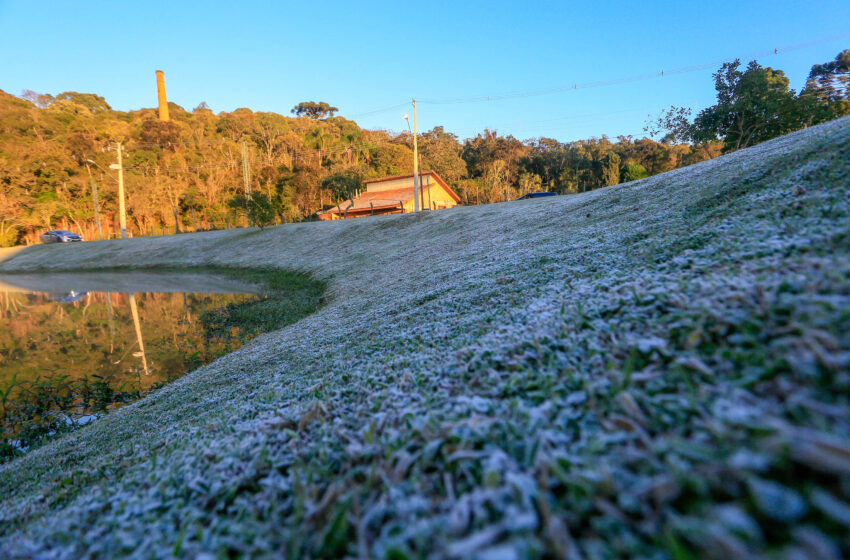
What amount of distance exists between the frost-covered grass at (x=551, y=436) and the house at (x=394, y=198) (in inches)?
1655

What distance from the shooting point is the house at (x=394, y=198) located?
4694cm

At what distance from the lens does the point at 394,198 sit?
159 ft

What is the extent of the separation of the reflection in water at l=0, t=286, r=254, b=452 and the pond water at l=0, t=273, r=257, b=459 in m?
0.02

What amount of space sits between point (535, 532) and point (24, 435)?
7972mm

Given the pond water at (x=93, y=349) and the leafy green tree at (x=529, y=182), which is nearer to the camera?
the pond water at (x=93, y=349)

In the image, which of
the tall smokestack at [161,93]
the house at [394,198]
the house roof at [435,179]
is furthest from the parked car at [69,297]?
the tall smokestack at [161,93]

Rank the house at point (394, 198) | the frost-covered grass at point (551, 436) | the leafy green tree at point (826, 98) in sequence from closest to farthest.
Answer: the frost-covered grass at point (551, 436) → the leafy green tree at point (826, 98) → the house at point (394, 198)

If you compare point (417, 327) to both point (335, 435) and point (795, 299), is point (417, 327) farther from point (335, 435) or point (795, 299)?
point (795, 299)

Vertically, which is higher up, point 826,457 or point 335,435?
point 826,457

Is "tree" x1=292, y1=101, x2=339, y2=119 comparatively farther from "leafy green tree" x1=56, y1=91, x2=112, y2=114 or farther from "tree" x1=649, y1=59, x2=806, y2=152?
"tree" x1=649, y1=59, x2=806, y2=152

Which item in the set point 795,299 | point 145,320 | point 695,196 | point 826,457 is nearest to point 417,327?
point 795,299

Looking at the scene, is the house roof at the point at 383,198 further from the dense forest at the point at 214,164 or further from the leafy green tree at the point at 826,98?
the leafy green tree at the point at 826,98

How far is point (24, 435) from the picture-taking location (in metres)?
5.64

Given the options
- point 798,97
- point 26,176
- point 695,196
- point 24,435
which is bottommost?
point 24,435
